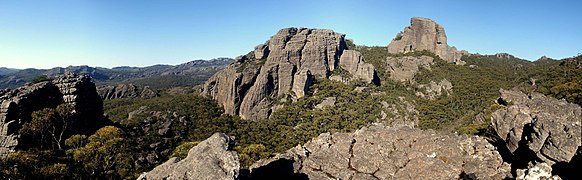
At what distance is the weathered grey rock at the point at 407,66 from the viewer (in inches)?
4343

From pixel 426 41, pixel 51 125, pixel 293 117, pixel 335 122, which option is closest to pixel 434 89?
pixel 426 41

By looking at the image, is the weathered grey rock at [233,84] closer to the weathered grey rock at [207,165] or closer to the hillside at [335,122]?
the hillside at [335,122]

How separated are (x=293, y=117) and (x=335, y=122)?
34.8 ft

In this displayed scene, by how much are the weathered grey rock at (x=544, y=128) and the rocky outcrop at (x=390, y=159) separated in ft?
8.25

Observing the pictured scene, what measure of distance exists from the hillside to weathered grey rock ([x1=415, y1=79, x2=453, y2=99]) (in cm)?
54

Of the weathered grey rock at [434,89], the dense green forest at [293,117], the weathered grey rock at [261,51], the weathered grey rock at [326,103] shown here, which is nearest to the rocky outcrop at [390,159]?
the dense green forest at [293,117]

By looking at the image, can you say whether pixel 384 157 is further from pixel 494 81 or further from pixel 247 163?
pixel 494 81

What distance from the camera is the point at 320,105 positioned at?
292 ft

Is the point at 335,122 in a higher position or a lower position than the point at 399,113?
lower

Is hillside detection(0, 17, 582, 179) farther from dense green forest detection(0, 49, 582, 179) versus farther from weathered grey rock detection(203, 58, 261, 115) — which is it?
weathered grey rock detection(203, 58, 261, 115)

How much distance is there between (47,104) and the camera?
42594mm

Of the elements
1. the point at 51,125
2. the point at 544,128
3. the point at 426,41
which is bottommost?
the point at 51,125

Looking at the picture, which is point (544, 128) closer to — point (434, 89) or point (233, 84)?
point (233, 84)

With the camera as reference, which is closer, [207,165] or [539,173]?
[539,173]
